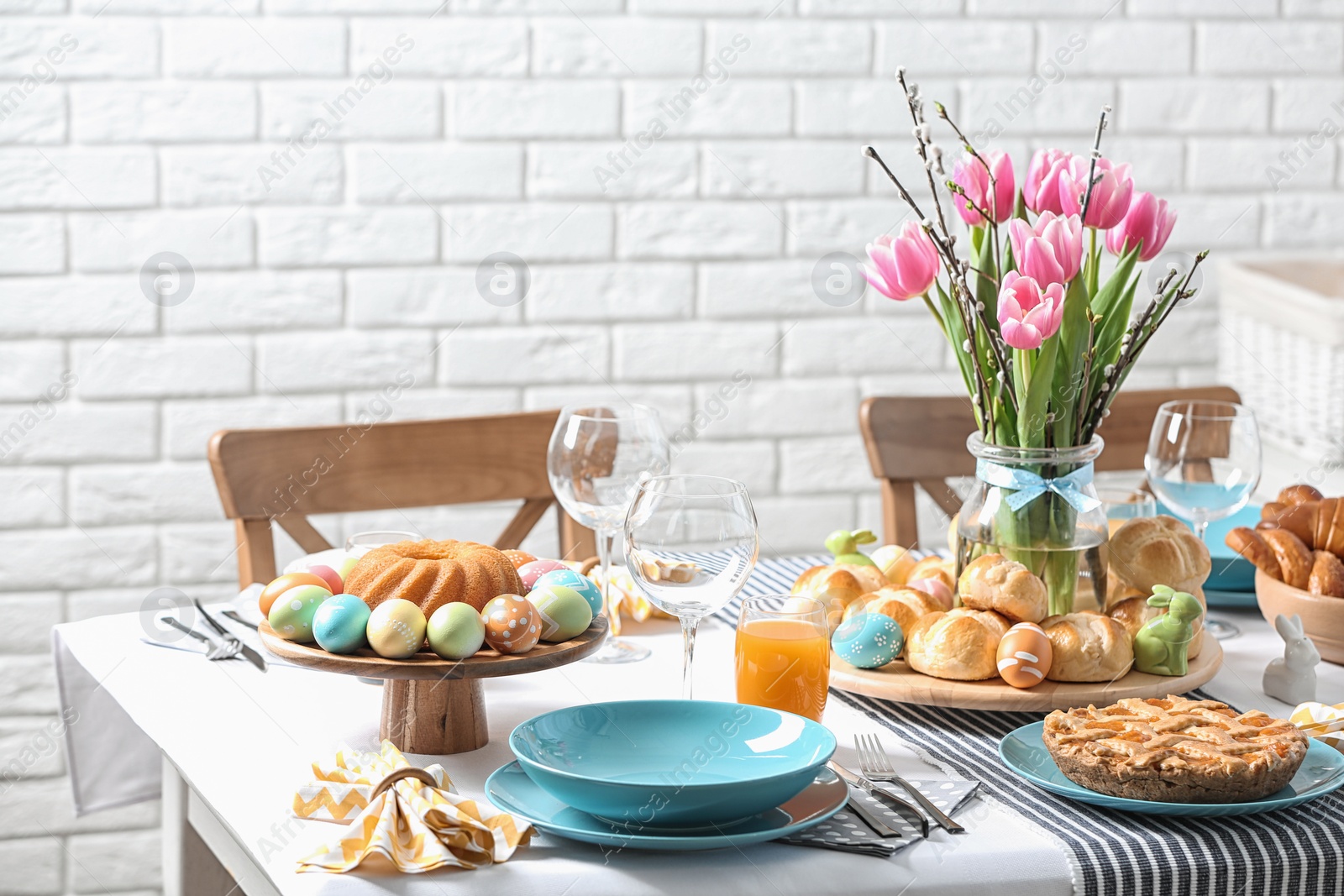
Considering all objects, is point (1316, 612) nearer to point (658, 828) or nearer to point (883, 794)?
point (883, 794)

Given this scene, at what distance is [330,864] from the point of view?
720 mm

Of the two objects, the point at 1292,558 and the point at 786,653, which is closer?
the point at 786,653

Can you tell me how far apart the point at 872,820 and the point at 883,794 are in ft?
0.13

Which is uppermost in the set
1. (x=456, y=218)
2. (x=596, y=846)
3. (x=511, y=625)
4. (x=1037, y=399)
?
(x=456, y=218)

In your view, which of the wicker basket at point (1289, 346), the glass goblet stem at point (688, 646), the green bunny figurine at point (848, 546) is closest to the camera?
the glass goblet stem at point (688, 646)

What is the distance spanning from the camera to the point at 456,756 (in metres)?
0.89

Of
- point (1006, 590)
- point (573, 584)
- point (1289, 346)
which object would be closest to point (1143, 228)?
point (1006, 590)

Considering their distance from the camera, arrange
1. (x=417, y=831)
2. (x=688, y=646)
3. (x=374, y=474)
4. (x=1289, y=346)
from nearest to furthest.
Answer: (x=417, y=831), (x=688, y=646), (x=374, y=474), (x=1289, y=346)

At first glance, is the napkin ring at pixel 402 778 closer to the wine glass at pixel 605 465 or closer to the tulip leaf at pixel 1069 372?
the wine glass at pixel 605 465

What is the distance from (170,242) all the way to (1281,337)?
1.54 m

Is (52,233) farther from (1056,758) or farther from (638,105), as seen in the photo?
(1056,758)

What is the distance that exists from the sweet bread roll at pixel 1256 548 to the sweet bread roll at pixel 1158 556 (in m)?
0.05

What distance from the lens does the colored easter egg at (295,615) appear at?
856 millimetres

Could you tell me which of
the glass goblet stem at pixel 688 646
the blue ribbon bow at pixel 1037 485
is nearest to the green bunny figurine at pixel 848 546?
the blue ribbon bow at pixel 1037 485
